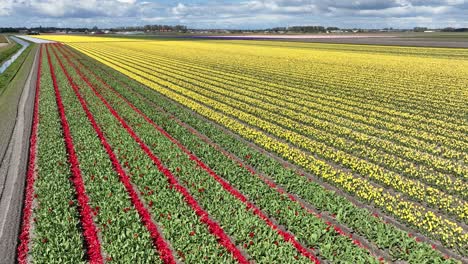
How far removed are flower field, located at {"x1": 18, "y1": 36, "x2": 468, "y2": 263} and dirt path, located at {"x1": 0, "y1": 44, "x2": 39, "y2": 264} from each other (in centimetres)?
34

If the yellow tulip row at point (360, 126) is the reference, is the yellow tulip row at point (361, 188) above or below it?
below

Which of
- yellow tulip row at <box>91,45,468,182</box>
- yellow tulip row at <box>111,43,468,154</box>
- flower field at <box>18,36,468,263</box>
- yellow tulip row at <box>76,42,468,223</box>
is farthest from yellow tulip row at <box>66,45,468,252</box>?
yellow tulip row at <box>111,43,468,154</box>

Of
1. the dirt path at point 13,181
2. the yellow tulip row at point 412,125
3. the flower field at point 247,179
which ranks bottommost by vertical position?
the dirt path at point 13,181

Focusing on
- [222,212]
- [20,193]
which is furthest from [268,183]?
[20,193]

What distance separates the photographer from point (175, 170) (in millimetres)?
13570

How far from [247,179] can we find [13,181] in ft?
29.0

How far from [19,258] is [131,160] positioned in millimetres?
6112

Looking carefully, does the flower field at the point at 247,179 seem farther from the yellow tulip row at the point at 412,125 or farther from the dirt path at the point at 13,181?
the dirt path at the point at 13,181

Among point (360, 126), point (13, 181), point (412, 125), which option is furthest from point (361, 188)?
point (13, 181)

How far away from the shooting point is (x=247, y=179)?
12.7 meters

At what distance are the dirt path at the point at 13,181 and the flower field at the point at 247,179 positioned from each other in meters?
0.34

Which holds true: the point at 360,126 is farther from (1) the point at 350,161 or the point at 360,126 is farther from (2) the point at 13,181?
(2) the point at 13,181

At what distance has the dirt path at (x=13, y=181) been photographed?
31.1ft

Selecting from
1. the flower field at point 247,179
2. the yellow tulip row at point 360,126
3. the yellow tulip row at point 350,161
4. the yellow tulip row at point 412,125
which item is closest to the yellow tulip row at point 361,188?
the flower field at point 247,179
